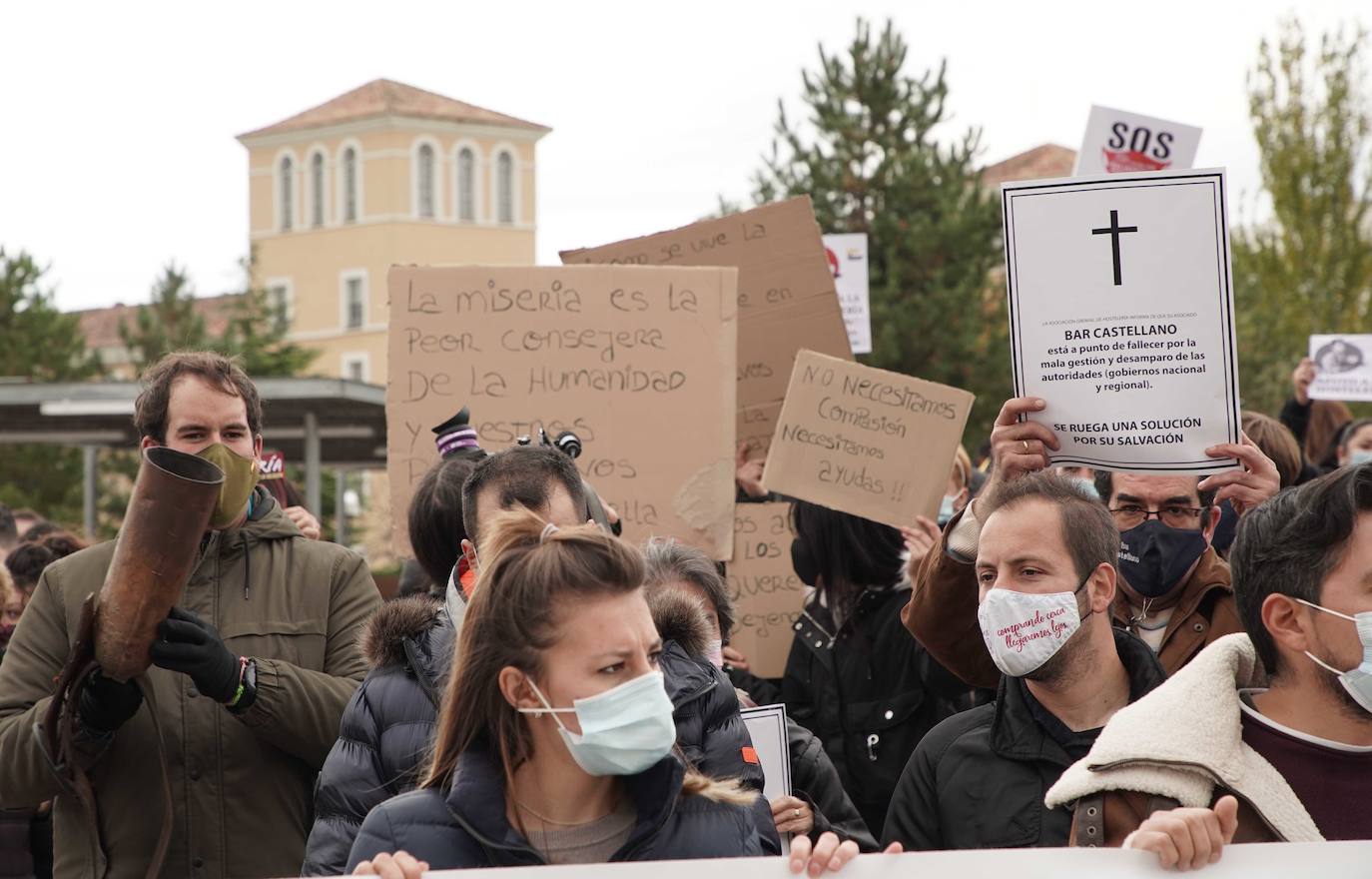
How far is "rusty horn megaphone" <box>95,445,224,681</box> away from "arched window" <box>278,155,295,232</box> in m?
81.4

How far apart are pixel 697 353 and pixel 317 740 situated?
248 centimetres

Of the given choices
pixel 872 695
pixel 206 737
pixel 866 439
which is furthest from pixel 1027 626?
pixel 866 439

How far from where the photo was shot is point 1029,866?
3.05 meters

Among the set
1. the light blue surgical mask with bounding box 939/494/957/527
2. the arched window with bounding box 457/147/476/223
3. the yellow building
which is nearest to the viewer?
the light blue surgical mask with bounding box 939/494/957/527

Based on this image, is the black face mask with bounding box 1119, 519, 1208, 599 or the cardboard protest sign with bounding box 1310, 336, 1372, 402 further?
the cardboard protest sign with bounding box 1310, 336, 1372, 402

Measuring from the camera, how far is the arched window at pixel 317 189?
3223 inches

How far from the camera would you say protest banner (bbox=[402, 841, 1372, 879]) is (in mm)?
2941

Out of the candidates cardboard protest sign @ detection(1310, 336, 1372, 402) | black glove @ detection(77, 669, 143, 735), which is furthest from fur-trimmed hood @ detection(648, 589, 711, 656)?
cardboard protest sign @ detection(1310, 336, 1372, 402)

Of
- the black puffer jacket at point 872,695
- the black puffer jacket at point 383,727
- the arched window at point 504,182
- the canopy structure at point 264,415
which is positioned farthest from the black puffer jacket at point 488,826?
the arched window at point 504,182

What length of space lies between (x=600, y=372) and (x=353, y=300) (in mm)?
77969

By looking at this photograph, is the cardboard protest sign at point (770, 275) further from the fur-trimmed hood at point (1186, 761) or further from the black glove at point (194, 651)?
the fur-trimmed hood at point (1186, 761)

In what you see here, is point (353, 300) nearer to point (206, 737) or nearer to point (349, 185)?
point (349, 185)

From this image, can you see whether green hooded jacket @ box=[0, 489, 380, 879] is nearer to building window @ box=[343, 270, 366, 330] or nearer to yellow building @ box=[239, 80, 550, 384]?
yellow building @ box=[239, 80, 550, 384]

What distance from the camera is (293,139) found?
82188 millimetres
